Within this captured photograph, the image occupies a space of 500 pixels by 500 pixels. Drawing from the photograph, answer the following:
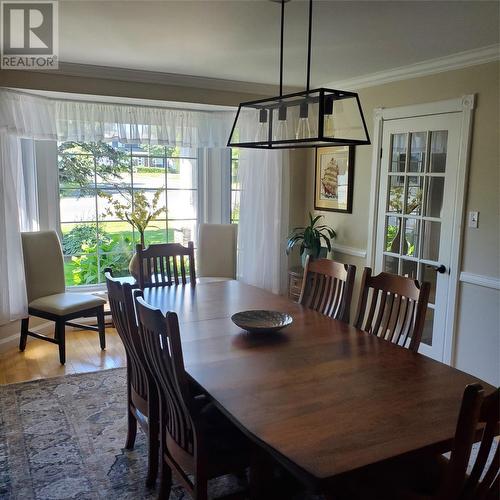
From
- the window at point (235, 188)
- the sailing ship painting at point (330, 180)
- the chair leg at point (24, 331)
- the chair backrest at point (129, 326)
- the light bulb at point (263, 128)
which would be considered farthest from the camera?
the window at point (235, 188)

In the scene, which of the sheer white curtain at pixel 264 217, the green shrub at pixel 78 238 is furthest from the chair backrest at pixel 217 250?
the green shrub at pixel 78 238

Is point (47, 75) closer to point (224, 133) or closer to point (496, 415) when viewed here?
point (224, 133)

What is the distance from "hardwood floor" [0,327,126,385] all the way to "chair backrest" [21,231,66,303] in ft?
1.49

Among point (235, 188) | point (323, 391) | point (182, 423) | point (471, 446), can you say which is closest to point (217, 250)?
point (235, 188)

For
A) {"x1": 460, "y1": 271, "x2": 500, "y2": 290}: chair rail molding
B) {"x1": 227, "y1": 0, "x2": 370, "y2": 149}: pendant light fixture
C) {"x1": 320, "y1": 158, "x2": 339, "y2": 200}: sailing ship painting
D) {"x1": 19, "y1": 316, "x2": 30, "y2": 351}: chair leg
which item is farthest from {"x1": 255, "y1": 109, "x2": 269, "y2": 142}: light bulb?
{"x1": 19, "y1": 316, "x2": 30, "y2": 351}: chair leg

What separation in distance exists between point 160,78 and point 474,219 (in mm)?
2795

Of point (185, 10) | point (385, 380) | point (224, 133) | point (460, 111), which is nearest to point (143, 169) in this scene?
point (224, 133)

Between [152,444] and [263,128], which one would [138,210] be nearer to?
[263,128]

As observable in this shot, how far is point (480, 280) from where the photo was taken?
3.40 m

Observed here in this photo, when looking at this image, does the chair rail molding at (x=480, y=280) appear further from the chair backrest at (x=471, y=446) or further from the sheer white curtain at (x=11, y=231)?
the sheer white curtain at (x=11, y=231)

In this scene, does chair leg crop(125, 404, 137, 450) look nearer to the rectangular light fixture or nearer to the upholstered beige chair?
the upholstered beige chair

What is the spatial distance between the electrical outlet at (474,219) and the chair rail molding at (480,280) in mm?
341

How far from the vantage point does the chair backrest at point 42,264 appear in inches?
165

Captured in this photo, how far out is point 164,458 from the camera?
2.17 m
